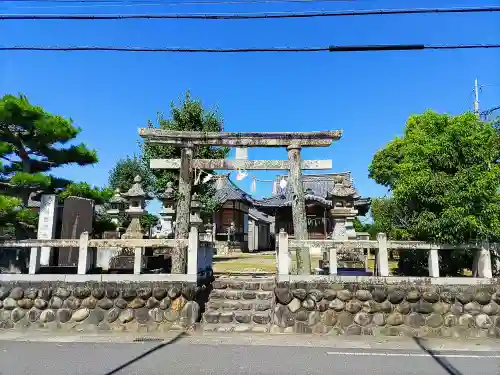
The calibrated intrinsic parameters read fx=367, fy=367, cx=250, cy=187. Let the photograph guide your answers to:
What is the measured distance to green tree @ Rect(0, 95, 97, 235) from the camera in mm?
10375

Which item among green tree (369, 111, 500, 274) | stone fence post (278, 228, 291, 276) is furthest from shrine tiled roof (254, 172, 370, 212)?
stone fence post (278, 228, 291, 276)

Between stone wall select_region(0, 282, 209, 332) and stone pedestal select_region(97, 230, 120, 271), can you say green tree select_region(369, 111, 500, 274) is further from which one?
stone pedestal select_region(97, 230, 120, 271)

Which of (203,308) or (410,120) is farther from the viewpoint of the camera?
(410,120)

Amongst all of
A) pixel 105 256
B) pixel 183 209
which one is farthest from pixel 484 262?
pixel 105 256

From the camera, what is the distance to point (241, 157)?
37.8 ft

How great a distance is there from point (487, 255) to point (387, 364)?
4.21 meters

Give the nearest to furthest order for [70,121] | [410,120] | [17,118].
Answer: [17,118] → [70,121] → [410,120]

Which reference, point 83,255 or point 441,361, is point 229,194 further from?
point 441,361

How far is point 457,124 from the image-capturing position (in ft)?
30.3

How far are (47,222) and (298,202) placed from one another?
7.83 metres

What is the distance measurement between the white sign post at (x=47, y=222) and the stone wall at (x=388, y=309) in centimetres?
742

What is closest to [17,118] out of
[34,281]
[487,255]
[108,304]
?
[34,281]

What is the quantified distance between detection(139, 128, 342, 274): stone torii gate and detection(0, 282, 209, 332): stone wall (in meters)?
2.19

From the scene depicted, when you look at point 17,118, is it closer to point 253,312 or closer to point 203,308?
point 203,308
